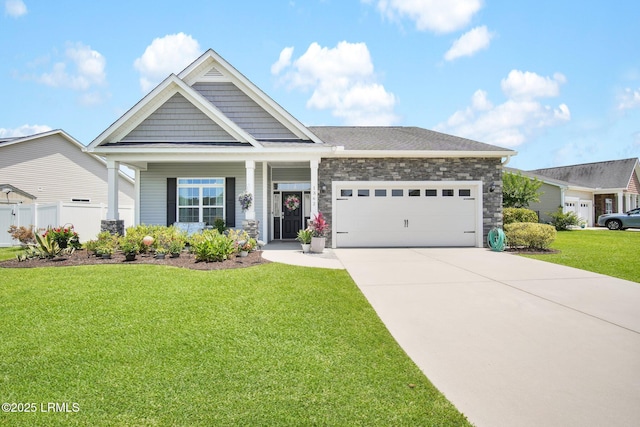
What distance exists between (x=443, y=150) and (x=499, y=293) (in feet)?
25.1

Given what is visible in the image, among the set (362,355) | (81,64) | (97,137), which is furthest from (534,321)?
(81,64)

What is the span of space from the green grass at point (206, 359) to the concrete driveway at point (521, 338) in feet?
1.27

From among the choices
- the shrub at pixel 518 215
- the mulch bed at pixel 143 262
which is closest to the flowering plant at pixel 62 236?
the mulch bed at pixel 143 262

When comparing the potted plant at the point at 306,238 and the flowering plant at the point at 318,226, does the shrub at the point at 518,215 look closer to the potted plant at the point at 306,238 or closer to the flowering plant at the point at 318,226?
the flowering plant at the point at 318,226

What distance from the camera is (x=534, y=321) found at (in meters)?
4.76

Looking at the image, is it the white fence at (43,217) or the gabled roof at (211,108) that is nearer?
the gabled roof at (211,108)

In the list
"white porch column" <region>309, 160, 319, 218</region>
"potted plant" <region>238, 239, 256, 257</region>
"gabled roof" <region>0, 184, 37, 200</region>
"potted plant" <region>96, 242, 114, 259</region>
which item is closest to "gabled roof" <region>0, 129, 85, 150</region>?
"gabled roof" <region>0, 184, 37, 200</region>

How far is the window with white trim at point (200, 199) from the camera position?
44.9 feet

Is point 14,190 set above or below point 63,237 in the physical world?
above

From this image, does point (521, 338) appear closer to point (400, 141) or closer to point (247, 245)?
point (247, 245)

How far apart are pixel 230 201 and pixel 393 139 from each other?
7.23 m

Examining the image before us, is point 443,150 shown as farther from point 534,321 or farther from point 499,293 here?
point 534,321

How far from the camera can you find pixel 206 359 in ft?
11.4

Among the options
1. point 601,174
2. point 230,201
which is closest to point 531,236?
point 230,201
